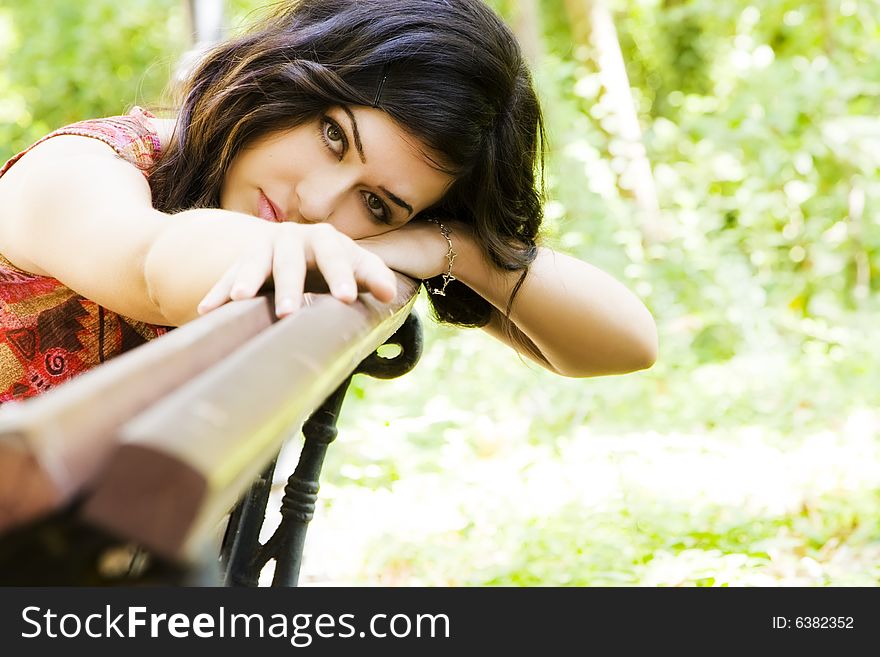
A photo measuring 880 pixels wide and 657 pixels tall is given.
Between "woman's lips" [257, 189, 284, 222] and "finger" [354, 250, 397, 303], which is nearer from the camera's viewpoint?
"finger" [354, 250, 397, 303]

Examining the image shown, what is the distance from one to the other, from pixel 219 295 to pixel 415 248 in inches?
37.2

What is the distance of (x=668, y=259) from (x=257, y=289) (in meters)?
6.23

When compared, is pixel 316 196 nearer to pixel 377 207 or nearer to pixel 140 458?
pixel 377 207

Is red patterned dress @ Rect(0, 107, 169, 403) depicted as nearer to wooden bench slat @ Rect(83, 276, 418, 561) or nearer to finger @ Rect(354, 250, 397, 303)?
finger @ Rect(354, 250, 397, 303)

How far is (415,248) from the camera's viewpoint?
182cm

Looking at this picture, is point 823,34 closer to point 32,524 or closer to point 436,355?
point 436,355

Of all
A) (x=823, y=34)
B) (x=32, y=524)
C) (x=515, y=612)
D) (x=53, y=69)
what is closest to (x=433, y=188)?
(x=515, y=612)

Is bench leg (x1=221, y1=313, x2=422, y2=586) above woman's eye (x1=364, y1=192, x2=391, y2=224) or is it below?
below

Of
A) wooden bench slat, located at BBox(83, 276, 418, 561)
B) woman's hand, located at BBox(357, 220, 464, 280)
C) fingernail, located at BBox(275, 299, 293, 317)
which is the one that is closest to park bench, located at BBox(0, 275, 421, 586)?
wooden bench slat, located at BBox(83, 276, 418, 561)

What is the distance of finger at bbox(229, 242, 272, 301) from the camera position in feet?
2.85

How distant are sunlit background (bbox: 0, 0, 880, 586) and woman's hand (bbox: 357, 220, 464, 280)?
0.60m

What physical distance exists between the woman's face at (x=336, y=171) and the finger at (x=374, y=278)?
71cm

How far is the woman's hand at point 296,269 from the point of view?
881 mm

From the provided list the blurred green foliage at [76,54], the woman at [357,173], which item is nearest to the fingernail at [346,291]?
the woman at [357,173]
